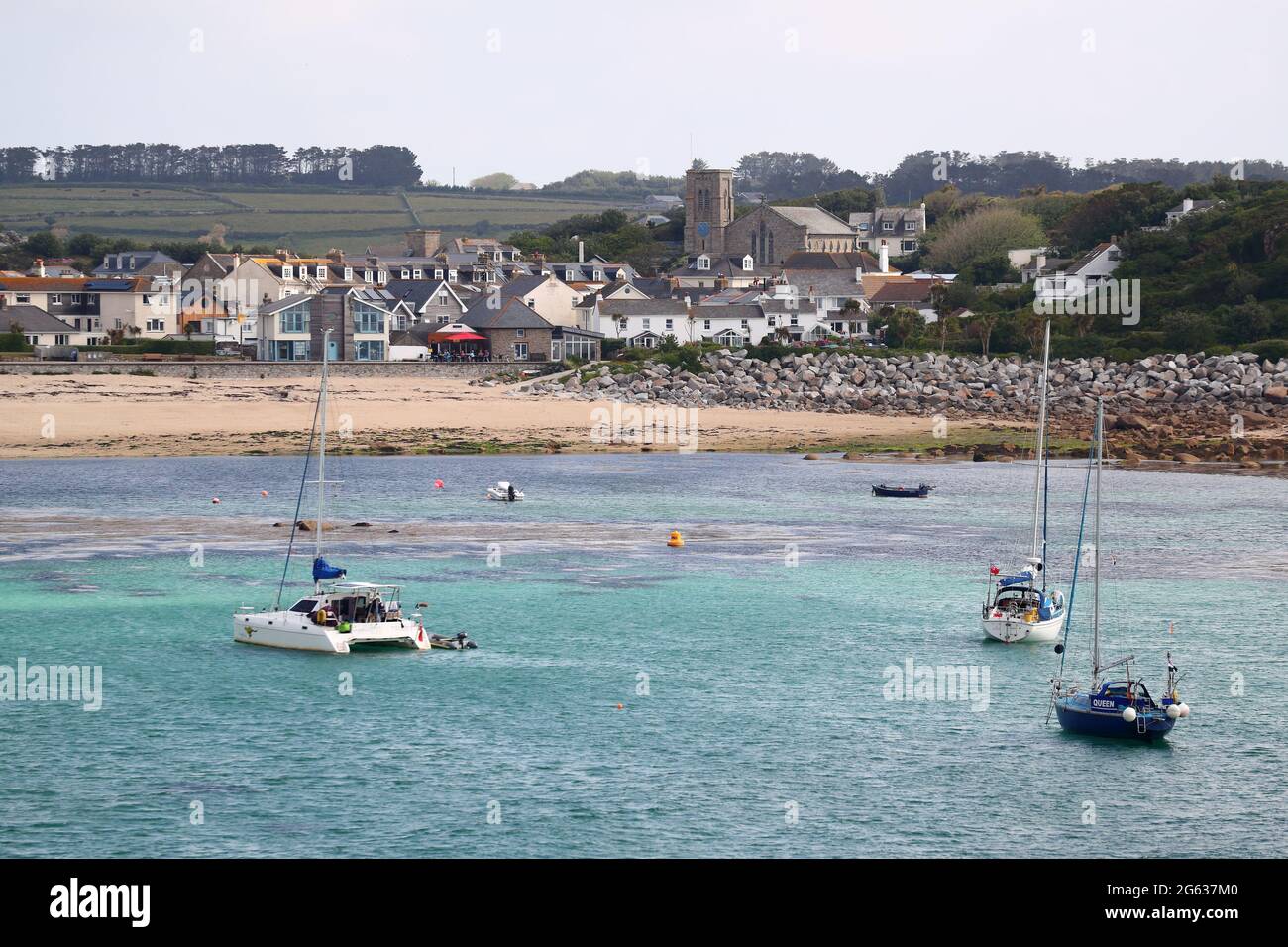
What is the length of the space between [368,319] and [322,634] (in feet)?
251

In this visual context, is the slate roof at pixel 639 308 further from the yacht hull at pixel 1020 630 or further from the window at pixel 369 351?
the yacht hull at pixel 1020 630

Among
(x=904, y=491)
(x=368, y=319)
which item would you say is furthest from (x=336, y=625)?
(x=368, y=319)

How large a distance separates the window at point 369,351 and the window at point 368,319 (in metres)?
0.80

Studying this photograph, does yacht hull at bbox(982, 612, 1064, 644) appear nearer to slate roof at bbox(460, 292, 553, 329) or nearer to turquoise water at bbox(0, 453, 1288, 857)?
turquoise water at bbox(0, 453, 1288, 857)

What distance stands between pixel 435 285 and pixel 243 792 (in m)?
97.0

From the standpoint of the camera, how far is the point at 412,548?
5056 cm

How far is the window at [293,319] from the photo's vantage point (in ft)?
357

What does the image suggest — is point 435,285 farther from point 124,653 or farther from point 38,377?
point 124,653

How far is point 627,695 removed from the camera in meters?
32.6

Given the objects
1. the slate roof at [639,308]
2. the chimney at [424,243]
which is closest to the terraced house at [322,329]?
the slate roof at [639,308]

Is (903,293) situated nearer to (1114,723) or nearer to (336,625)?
(336,625)

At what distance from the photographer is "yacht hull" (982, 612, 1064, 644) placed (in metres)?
37.7

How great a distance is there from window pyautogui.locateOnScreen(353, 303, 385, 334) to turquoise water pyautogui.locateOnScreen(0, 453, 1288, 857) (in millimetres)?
49641
